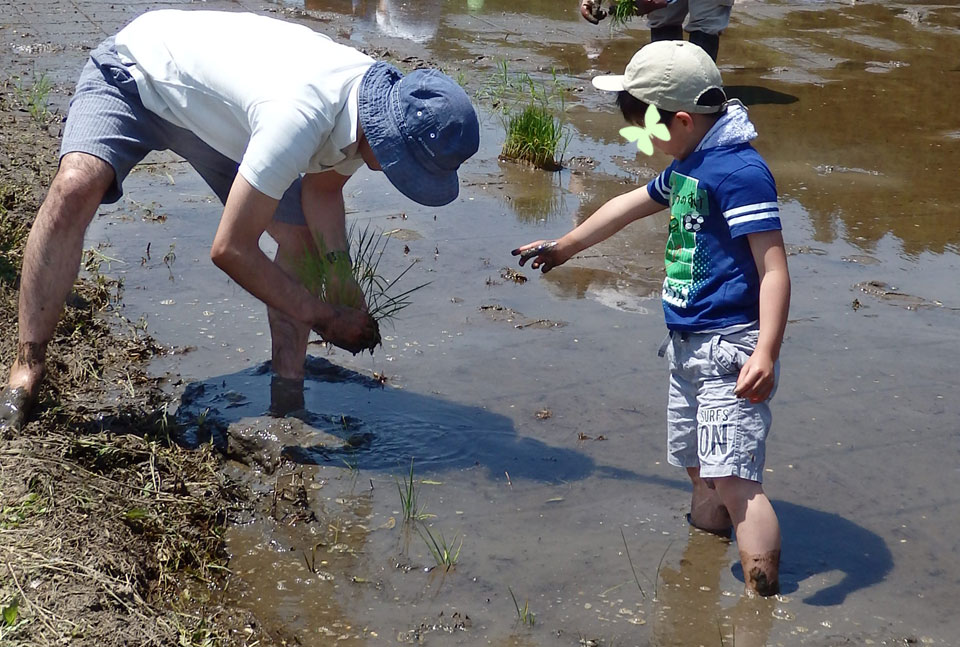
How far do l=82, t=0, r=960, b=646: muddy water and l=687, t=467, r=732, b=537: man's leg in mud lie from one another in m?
0.06

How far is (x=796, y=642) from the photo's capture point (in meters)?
2.85

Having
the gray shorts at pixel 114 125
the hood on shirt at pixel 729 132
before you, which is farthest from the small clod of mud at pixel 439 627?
the gray shorts at pixel 114 125

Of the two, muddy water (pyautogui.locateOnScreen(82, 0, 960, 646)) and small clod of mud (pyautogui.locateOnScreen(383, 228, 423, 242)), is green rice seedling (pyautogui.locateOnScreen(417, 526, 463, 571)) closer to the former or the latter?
muddy water (pyautogui.locateOnScreen(82, 0, 960, 646))

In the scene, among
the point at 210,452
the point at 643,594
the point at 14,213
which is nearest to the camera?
the point at 643,594

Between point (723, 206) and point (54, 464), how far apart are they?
80.0 inches

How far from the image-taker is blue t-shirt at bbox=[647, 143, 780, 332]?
111 inches

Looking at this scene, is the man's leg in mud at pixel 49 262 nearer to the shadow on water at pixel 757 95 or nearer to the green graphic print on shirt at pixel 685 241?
the green graphic print on shirt at pixel 685 241

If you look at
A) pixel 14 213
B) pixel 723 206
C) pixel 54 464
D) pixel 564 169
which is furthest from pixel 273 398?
pixel 564 169

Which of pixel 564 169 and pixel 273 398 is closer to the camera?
pixel 273 398

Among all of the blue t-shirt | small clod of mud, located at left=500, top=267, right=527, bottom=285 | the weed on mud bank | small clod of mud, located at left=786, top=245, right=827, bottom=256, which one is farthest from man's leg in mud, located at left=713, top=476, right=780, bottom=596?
small clod of mud, located at left=786, top=245, right=827, bottom=256

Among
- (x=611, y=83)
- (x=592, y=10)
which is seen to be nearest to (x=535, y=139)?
(x=592, y=10)

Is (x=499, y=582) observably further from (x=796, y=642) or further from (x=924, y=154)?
(x=924, y=154)

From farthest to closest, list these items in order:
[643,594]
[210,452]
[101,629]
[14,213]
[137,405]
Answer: [14,213] < [137,405] < [210,452] < [643,594] < [101,629]

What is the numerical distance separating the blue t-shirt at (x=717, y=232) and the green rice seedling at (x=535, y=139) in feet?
11.7
